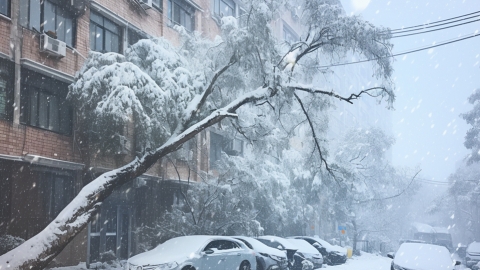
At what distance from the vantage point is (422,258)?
40.8ft

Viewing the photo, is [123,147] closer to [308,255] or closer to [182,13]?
[308,255]

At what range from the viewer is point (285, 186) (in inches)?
876

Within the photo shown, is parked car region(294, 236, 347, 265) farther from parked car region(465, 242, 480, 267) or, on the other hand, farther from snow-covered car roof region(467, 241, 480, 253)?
snow-covered car roof region(467, 241, 480, 253)

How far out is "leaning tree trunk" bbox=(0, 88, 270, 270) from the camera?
1015cm

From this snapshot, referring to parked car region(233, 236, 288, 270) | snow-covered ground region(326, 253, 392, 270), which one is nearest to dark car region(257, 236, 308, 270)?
parked car region(233, 236, 288, 270)

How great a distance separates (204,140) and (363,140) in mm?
19727

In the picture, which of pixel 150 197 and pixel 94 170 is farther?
pixel 150 197

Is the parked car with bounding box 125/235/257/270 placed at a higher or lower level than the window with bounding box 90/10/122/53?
lower

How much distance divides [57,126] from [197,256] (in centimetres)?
683

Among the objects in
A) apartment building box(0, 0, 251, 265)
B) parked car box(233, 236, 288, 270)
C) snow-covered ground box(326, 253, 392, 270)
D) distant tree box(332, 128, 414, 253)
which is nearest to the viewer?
apartment building box(0, 0, 251, 265)

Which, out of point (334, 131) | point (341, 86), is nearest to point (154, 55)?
point (334, 131)

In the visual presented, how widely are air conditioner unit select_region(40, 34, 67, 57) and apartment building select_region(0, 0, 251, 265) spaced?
31 millimetres

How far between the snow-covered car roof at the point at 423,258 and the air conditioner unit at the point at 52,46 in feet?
38.8

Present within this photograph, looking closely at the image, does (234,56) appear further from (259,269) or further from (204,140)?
(204,140)
